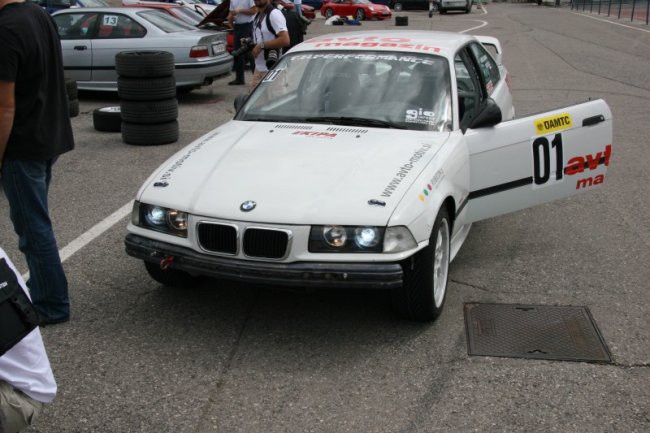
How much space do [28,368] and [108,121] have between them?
776 cm

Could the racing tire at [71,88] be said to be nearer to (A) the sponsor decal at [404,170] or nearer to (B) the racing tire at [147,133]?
(B) the racing tire at [147,133]

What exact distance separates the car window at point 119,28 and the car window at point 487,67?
6.56 metres

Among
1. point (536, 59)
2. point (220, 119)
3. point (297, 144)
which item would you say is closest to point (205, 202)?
point (297, 144)

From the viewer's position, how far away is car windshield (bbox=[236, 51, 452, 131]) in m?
5.23

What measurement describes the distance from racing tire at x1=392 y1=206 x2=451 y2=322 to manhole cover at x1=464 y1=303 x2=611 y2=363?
0.85 feet

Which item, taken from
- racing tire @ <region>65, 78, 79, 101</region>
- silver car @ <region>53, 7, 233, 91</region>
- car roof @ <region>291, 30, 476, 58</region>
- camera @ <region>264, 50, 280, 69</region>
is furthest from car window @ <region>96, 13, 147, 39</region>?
car roof @ <region>291, 30, 476, 58</region>

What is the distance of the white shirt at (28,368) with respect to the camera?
8.54 feet

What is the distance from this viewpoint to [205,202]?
425 cm

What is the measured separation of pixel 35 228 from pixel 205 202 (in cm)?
94

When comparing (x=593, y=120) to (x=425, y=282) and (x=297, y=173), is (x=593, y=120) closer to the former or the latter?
(x=425, y=282)

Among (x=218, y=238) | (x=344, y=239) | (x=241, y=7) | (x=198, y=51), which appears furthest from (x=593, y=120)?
(x=241, y=7)

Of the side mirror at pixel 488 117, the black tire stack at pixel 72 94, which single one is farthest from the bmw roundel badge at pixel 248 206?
the black tire stack at pixel 72 94

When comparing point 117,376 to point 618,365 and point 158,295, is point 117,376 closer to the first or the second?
point 158,295

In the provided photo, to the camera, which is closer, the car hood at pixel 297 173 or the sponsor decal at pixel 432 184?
the car hood at pixel 297 173
